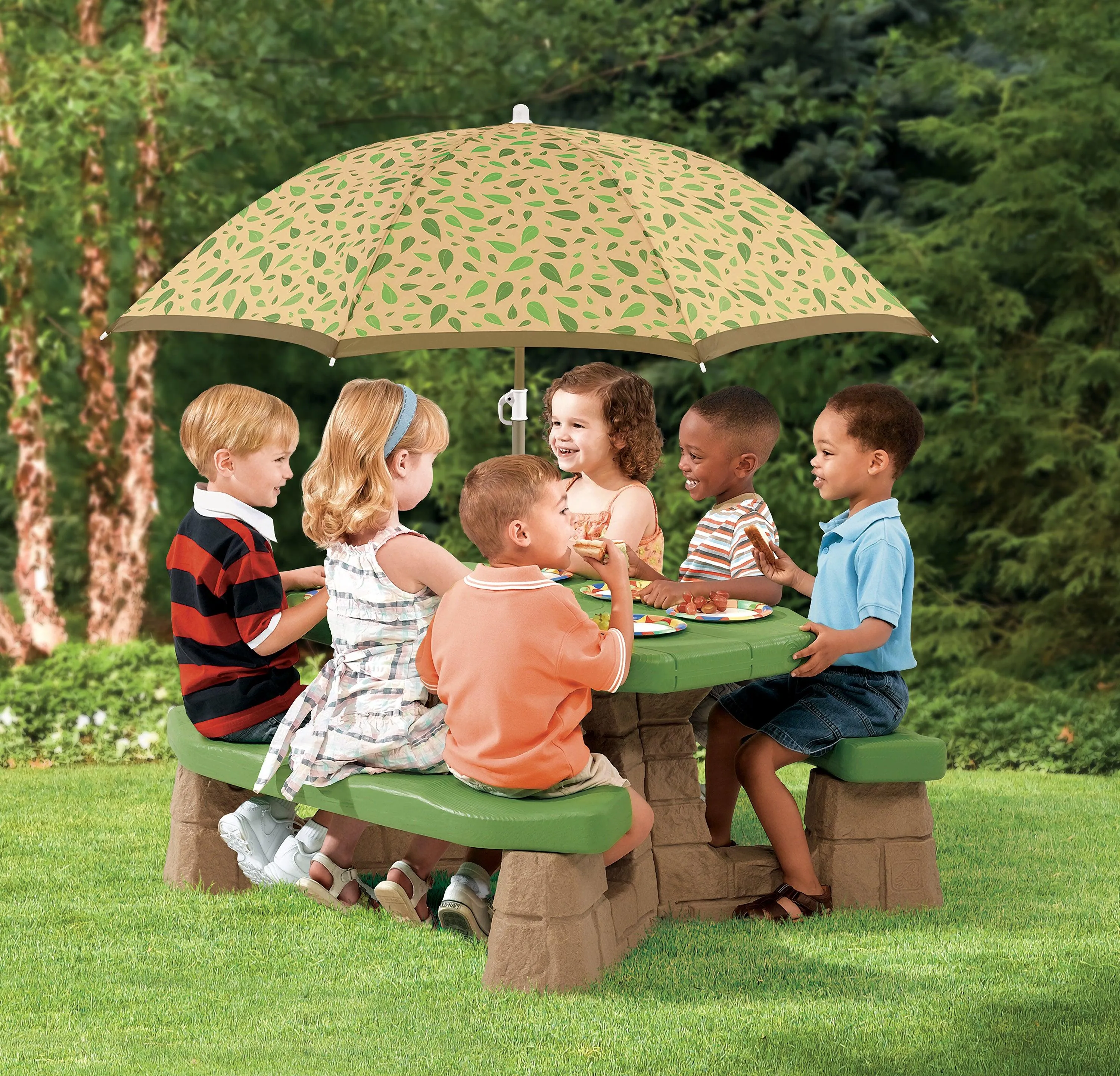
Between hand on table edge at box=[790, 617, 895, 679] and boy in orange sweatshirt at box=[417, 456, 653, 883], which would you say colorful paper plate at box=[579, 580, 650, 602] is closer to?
hand on table edge at box=[790, 617, 895, 679]

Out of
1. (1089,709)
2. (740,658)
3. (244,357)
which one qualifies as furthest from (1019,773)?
(244,357)

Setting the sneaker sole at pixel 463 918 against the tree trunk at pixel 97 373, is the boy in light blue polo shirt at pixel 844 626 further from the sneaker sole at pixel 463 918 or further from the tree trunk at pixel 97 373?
the tree trunk at pixel 97 373

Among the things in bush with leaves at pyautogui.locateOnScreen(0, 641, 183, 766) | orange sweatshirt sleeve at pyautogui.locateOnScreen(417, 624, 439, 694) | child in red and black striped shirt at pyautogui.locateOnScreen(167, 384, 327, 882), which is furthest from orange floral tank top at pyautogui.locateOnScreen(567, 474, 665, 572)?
bush with leaves at pyautogui.locateOnScreen(0, 641, 183, 766)

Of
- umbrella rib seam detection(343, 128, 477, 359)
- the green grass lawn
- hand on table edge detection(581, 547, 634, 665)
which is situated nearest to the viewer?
the green grass lawn

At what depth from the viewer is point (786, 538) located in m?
11.0

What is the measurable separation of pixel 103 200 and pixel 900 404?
6872 mm

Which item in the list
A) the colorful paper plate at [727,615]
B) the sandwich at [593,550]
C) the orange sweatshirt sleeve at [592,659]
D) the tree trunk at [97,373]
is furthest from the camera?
the tree trunk at [97,373]

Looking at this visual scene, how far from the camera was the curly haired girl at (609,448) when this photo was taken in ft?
17.8

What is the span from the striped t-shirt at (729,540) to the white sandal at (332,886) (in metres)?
1.50

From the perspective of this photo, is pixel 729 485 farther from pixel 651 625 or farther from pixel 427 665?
pixel 427 665

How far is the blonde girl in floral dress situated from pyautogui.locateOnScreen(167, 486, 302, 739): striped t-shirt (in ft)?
0.89

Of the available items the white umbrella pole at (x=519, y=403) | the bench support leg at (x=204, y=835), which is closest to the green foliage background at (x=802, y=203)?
the white umbrella pole at (x=519, y=403)

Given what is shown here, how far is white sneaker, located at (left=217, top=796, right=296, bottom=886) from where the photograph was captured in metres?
4.96

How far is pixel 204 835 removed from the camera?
5.12m
